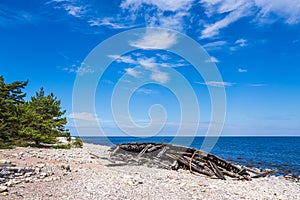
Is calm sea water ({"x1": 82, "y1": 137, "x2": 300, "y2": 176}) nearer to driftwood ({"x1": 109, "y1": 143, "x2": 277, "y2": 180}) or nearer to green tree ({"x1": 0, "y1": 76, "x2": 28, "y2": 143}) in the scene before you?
driftwood ({"x1": 109, "y1": 143, "x2": 277, "y2": 180})

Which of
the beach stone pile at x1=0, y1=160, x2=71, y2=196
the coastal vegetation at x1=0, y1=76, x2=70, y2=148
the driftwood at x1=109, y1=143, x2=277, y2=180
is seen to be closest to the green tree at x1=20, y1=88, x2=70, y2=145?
the coastal vegetation at x1=0, y1=76, x2=70, y2=148

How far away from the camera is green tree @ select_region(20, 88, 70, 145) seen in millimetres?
23688

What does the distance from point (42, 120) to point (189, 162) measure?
14.9 meters

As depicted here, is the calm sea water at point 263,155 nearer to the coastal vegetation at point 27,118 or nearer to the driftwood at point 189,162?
the driftwood at point 189,162

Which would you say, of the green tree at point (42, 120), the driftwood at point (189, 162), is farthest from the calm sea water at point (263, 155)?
the green tree at point (42, 120)

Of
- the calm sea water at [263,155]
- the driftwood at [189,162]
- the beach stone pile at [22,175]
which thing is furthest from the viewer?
the calm sea water at [263,155]

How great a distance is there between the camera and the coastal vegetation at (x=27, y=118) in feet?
69.3

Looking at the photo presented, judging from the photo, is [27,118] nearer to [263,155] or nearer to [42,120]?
[42,120]

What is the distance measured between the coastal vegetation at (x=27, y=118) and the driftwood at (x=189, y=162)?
821cm

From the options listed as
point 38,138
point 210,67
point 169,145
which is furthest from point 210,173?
point 38,138

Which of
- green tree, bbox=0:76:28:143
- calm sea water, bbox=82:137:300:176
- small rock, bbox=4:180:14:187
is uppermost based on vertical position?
green tree, bbox=0:76:28:143

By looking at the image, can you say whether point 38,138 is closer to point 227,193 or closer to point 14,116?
point 14,116

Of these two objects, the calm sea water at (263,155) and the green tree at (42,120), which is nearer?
the green tree at (42,120)

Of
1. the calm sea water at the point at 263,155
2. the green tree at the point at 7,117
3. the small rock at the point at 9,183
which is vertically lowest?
the calm sea water at the point at 263,155
